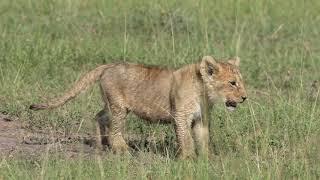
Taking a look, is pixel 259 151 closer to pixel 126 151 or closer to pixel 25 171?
pixel 126 151

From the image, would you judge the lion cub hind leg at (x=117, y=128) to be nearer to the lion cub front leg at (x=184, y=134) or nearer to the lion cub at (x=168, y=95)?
the lion cub at (x=168, y=95)

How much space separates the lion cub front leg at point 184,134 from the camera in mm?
7184

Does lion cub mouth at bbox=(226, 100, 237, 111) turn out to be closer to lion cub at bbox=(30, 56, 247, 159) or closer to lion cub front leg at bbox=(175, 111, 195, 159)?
lion cub at bbox=(30, 56, 247, 159)

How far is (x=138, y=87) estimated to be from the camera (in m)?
7.65

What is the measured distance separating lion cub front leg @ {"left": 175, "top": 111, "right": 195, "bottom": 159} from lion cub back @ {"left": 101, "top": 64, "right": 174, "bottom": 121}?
33 centimetres

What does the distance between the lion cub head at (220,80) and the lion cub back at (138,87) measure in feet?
1.09

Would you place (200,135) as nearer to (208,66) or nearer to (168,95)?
(168,95)

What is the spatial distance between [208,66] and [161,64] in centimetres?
317

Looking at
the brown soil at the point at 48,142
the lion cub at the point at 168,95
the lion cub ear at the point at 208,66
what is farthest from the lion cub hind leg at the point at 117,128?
the lion cub ear at the point at 208,66

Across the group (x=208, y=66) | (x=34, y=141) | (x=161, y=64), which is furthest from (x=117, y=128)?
(x=161, y=64)

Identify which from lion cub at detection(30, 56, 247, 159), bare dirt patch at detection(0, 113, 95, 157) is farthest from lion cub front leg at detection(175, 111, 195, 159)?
bare dirt patch at detection(0, 113, 95, 157)

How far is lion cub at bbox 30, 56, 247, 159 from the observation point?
23.7ft

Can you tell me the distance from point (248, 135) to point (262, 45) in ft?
14.4

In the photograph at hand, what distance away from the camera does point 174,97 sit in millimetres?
7363
